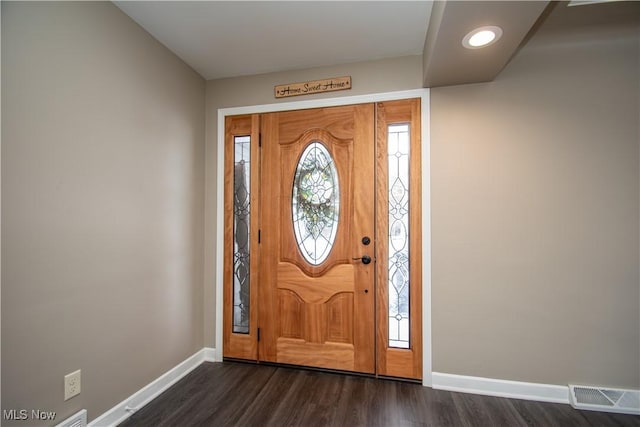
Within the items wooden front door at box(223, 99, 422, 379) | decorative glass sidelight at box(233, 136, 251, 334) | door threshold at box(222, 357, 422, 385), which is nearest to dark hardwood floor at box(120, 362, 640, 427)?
door threshold at box(222, 357, 422, 385)

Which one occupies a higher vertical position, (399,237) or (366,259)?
(399,237)

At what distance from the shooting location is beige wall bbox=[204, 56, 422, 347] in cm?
241

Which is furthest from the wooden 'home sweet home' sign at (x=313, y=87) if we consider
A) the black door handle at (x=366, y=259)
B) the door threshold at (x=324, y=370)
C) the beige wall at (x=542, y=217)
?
the door threshold at (x=324, y=370)

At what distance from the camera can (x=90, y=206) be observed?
1660 millimetres

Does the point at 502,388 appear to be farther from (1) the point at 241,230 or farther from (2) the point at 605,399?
(1) the point at 241,230

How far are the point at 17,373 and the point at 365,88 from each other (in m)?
2.74

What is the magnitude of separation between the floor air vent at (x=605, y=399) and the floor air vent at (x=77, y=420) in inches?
120

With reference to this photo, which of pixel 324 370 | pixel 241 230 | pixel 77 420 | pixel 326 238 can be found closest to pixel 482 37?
pixel 326 238

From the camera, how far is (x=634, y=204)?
196 cm

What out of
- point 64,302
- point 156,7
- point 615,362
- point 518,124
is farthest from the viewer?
point 518,124

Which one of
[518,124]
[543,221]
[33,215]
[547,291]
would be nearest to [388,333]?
[547,291]

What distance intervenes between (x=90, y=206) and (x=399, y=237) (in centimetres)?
209

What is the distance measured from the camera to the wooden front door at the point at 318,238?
2389mm

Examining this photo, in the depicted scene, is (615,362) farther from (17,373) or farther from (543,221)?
(17,373)
